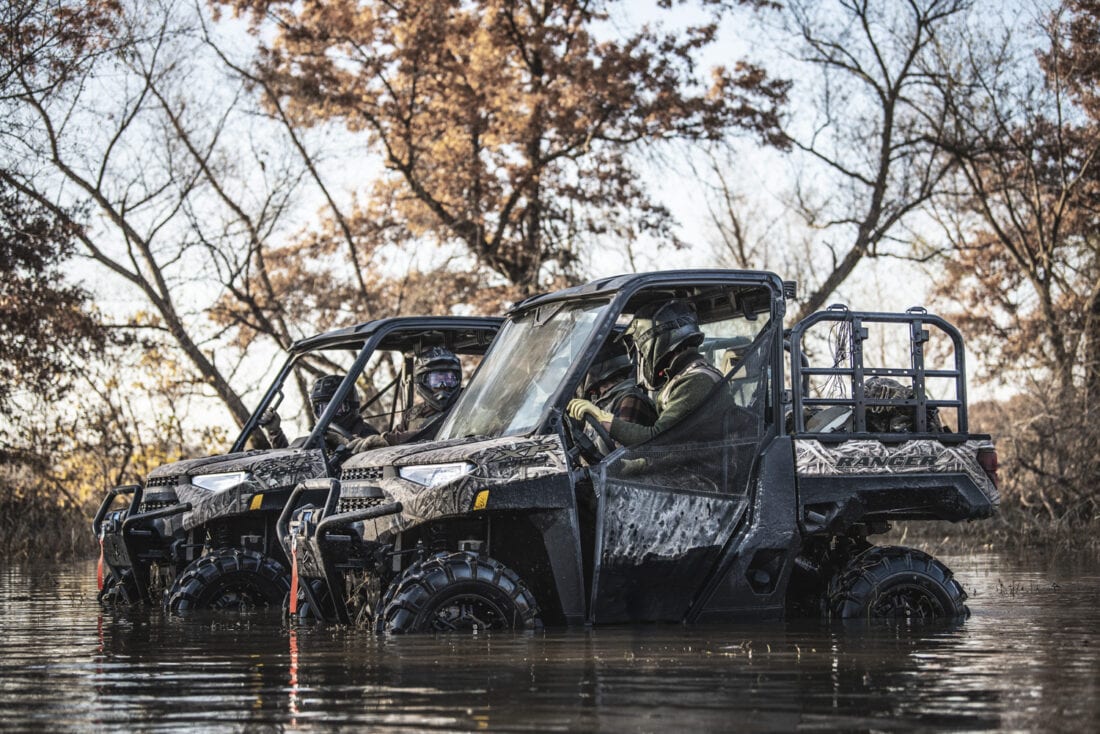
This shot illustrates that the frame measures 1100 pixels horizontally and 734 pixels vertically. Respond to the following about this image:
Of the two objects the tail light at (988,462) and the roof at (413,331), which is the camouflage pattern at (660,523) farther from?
the roof at (413,331)

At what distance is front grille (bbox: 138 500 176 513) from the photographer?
1184 centimetres

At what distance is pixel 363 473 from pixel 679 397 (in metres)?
1.77

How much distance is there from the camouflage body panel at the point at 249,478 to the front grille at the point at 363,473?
2528 millimetres

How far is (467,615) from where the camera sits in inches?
312

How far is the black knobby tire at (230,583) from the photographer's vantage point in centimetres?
1078

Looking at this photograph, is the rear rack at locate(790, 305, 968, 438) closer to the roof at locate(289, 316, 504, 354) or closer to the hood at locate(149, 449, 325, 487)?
the roof at locate(289, 316, 504, 354)

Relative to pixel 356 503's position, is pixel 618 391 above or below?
above

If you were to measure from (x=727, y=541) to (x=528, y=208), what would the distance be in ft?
60.6

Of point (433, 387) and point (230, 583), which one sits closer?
point (230, 583)

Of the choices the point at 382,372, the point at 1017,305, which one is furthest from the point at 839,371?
the point at 1017,305

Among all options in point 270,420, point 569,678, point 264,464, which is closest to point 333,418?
point 264,464

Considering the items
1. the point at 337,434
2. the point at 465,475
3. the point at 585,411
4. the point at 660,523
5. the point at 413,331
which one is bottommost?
the point at 660,523

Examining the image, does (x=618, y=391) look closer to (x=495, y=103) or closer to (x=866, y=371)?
(x=866, y=371)

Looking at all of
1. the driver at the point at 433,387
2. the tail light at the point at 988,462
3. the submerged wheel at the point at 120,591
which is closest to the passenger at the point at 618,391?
the tail light at the point at 988,462
